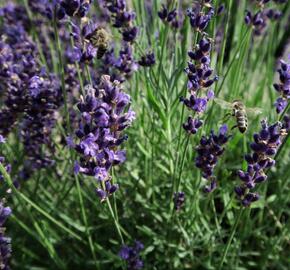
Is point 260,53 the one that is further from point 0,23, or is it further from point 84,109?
point 84,109

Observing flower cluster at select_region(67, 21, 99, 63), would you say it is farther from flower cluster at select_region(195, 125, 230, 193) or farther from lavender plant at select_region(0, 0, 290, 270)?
flower cluster at select_region(195, 125, 230, 193)

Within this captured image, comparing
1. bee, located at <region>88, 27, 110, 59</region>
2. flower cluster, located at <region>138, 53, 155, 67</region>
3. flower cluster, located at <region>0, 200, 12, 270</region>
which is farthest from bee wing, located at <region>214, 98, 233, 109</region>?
flower cluster, located at <region>0, 200, 12, 270</region>

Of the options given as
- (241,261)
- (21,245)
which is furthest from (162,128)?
(21,245)

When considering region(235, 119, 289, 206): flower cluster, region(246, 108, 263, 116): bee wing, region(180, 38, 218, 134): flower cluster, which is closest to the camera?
region(235, 119, 289, 206): flower cluster

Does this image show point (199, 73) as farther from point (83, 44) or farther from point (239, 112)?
point (83, 44)

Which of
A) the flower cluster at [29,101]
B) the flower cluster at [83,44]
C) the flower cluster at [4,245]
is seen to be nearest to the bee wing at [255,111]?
the flower cluster at [83,44]

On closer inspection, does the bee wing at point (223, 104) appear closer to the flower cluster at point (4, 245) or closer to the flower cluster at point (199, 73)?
the flower cluster at point (199, 73)
